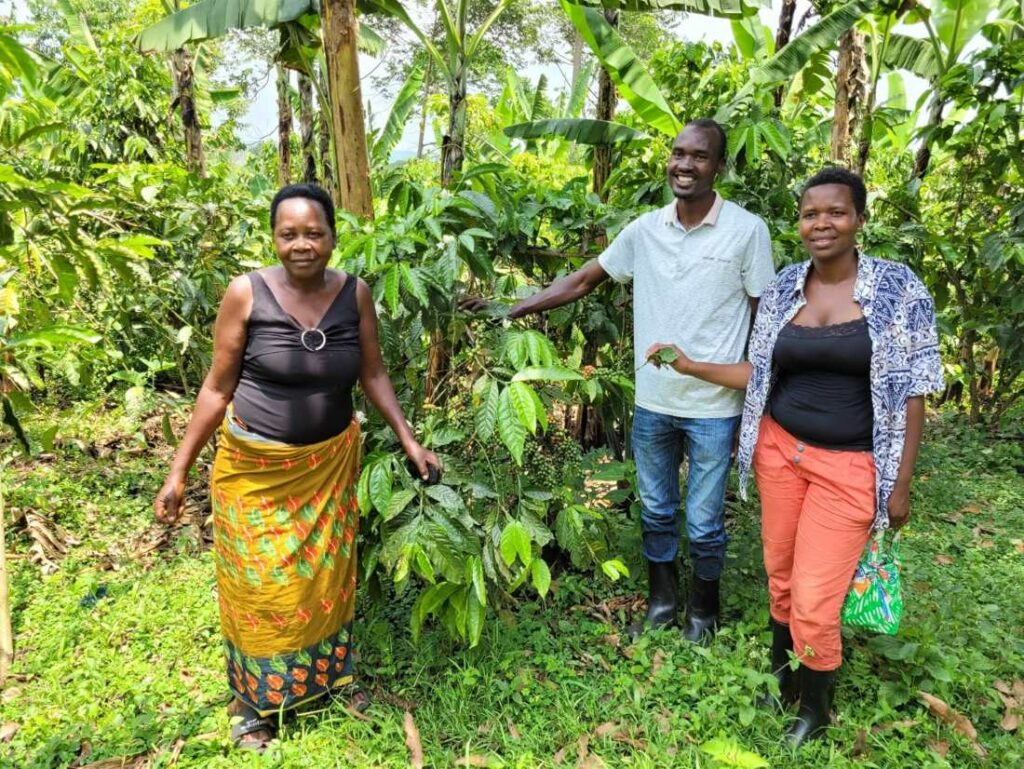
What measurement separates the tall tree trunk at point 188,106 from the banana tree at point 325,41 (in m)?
0.39

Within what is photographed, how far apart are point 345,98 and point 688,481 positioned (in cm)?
210

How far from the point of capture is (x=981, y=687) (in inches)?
87.0

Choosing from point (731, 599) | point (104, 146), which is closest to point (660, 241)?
point (731, 599)

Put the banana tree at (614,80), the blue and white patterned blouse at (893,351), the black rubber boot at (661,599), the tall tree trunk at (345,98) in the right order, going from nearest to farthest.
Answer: the blue and white patterned blouse at (893,351)
the black rubber boot at (661,599)
the tall tree trunk at (345,98)
the banana tree at (614,80)

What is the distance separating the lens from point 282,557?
2.00 metres

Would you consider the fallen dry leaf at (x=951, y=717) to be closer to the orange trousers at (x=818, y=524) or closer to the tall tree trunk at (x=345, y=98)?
the orange trousers at (x=818, y=524)

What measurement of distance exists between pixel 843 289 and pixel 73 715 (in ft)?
8.85

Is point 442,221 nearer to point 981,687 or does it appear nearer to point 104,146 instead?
point 981,687

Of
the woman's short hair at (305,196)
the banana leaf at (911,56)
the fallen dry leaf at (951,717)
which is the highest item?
the banana leaf at (911,56)

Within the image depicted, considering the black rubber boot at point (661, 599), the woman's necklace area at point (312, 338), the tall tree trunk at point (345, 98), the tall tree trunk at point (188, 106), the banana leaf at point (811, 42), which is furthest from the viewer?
the tall tree trunk at point (188, 106)

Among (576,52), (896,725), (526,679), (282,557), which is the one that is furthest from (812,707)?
(576,52)

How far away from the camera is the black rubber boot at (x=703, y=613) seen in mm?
2482

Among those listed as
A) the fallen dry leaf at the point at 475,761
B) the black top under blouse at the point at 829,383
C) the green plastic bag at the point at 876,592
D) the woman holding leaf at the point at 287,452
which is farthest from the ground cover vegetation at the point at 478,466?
the black top under blouse at the point at 829,383

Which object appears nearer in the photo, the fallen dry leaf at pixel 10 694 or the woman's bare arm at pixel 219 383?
the woman's bare arm at pixel 219 383
